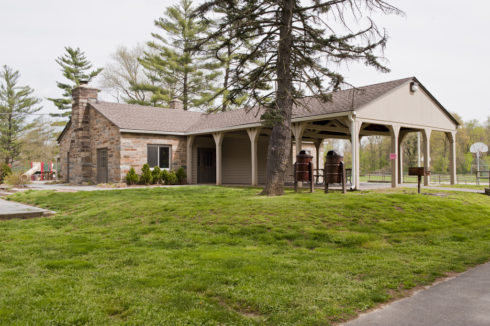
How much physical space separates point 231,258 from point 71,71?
133 ft

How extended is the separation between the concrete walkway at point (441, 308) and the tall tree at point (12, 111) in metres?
43.9

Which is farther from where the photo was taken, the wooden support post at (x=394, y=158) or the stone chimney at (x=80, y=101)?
the stone chimney at (x=80, y=101)

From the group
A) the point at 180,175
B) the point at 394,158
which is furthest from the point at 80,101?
the point at 394,158

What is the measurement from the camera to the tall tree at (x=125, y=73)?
36.8 meters

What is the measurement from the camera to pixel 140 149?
1816 centimetres

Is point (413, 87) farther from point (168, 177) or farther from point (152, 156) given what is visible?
point (152, 156)

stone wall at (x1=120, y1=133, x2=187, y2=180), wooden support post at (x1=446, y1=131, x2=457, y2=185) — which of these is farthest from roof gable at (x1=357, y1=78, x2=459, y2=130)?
stone wall at (x1=120, y1=133, x2=187, y2=180)

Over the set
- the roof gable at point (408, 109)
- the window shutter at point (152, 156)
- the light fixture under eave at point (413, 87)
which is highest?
the light fixture under eave at point (413, 87)

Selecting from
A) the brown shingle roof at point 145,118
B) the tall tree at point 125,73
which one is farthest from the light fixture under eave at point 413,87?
the tall tree at point 125,73

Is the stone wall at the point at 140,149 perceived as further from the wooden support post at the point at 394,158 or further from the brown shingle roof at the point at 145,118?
the wooden support post at the point at 394,158

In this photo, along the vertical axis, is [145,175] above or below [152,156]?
below

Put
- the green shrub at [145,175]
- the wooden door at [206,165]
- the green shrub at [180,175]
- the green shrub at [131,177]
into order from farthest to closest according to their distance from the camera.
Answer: the wooden door at [206,165] < the green shrub at [180,175] < the green shrub at [145,175] < the green shrub at [131,177]

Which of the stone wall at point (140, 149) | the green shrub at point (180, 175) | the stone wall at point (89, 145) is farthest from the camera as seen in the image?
the green shrub at point (180, 175)

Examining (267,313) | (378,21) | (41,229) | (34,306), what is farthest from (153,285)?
(378,21)
